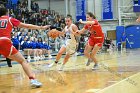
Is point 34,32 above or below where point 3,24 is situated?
below

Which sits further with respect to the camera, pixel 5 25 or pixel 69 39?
pixel 69 39

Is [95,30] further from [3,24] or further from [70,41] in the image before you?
[3,24]

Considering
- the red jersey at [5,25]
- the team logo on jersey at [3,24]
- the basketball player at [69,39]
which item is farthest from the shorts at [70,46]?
the team logo on jersey at [3,24]

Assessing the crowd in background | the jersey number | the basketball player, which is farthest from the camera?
the crowd in background

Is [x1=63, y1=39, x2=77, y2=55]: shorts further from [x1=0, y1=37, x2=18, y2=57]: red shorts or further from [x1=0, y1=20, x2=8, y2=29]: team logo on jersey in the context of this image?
[x1=0, y1=20, x2=8, y2=29]: team logo on jersey

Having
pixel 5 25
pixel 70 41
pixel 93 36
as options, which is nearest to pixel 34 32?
pixel 70 41

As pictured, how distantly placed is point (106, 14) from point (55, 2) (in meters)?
6.05

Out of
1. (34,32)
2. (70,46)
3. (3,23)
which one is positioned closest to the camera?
(3,23)

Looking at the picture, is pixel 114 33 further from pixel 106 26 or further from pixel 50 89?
pixel 50 89

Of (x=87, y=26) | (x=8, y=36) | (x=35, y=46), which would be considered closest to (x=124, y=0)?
(x=35, y=46)

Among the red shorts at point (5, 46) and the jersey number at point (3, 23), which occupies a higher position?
the jersey number at point (3, 23)

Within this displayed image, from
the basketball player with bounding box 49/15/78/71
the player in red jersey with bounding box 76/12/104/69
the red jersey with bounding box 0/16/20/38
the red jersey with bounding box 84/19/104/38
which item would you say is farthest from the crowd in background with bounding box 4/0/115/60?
the red jersey with bounding box 0/16/20/38

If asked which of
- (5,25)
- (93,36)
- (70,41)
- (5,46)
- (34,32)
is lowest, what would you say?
(34,32)

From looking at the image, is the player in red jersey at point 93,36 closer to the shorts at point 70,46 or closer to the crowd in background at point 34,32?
the shorts at point 70,46
